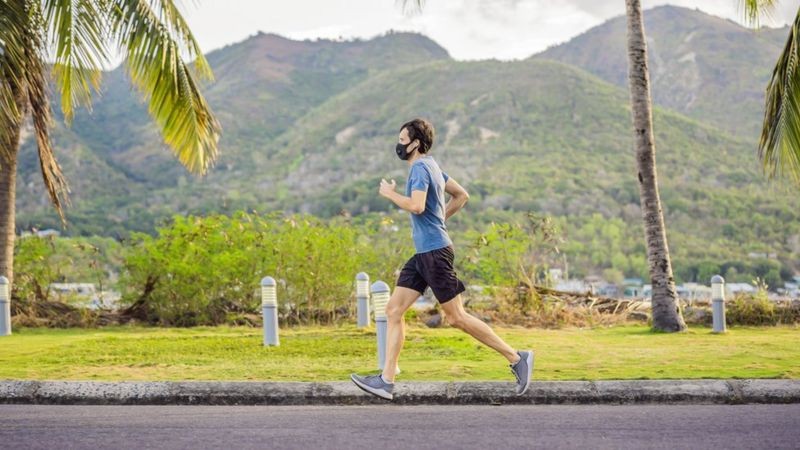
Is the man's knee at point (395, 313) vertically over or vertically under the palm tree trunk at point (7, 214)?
under

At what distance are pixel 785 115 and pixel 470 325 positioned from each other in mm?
5696

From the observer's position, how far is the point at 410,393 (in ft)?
23.5

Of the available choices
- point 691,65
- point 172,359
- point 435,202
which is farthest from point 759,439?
point 691,65

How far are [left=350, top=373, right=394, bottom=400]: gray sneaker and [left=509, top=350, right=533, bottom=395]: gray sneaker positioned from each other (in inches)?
36.7

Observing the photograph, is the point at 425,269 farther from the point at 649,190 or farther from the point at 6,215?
the point at 6,215

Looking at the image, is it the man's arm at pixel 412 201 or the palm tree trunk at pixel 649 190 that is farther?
the palm tree trunk at pixel 649 190

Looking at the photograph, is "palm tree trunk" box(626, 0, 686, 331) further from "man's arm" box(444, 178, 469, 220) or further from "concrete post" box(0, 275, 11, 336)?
"concrete post" box(0, 275, 11, 336)

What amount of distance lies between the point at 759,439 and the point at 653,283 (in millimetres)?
7567

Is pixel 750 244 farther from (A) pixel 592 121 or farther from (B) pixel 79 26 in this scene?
(B) pixel 79 26

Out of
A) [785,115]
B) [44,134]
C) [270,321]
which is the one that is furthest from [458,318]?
[44,134]

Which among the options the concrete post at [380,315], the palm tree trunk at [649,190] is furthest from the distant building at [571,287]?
the concrete post at [380,315]

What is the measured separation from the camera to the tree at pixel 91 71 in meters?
12.8

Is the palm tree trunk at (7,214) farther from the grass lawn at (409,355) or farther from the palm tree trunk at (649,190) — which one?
the palm tree trunk at (649,190)

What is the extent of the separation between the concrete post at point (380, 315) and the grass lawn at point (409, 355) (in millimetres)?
241
